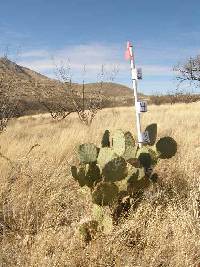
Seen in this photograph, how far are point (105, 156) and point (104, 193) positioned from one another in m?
0.36

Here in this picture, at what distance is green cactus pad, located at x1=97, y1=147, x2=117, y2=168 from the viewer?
4.49 meters

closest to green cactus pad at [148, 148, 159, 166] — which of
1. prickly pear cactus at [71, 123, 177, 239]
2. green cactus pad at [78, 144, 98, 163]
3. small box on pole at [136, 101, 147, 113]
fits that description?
prickly pear cactus at [71, 123, 177, 239]

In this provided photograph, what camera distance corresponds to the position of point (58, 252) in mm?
3721

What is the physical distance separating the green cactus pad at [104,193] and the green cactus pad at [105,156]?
22 cm

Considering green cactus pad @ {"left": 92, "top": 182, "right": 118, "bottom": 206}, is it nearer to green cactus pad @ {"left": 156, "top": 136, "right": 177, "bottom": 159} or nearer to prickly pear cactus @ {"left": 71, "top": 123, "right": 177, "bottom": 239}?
prickly pear cactus @ {"left": 71, "top": 123, "right": 177, "bottom": 239}

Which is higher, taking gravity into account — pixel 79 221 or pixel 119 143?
pixel 119 143

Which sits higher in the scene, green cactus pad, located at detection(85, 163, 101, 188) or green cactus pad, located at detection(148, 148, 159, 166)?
green cactus pad, located at detection(148, 148, 159, 166)

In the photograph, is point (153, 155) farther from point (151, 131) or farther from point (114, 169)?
point (114, 169)

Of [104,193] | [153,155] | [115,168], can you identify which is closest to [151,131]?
[153,155]

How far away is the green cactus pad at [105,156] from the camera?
4.49 meters

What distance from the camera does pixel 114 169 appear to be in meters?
4.36

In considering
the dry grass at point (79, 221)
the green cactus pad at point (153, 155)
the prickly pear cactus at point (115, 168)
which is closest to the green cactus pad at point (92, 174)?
the prickly pear cactus at point (115, 168)

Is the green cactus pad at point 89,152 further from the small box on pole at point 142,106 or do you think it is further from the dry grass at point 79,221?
the small box on pole at point 142,106

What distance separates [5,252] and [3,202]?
135 centimetres
